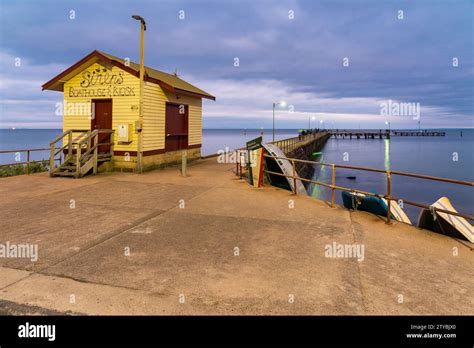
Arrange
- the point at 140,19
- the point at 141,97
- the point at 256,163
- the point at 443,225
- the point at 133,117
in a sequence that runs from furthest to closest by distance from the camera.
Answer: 1. the point at 133,117
2. the point at 141,97
3. the point at 140,19
4. the point at 256,163
5. the point at 443,225

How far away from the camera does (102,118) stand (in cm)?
1474

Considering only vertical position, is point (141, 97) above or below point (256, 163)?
above

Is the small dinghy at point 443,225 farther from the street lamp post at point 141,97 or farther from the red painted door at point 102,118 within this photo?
the red painted door at point 102,118

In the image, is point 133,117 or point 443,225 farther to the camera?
point 133,117

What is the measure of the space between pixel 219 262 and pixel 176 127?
13.0 m

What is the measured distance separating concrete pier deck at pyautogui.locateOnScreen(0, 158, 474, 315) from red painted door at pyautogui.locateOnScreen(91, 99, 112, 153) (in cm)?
609

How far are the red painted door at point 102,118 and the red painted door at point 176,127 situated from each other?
2761 mm

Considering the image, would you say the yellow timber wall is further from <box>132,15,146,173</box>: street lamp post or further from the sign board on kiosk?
the sign board on kiosk

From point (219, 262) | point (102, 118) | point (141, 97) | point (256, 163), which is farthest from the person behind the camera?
point (102, 118)

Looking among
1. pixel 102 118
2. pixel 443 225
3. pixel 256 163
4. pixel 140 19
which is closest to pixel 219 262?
pixel 443 225

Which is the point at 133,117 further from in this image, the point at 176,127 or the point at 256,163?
the point at 256,163
